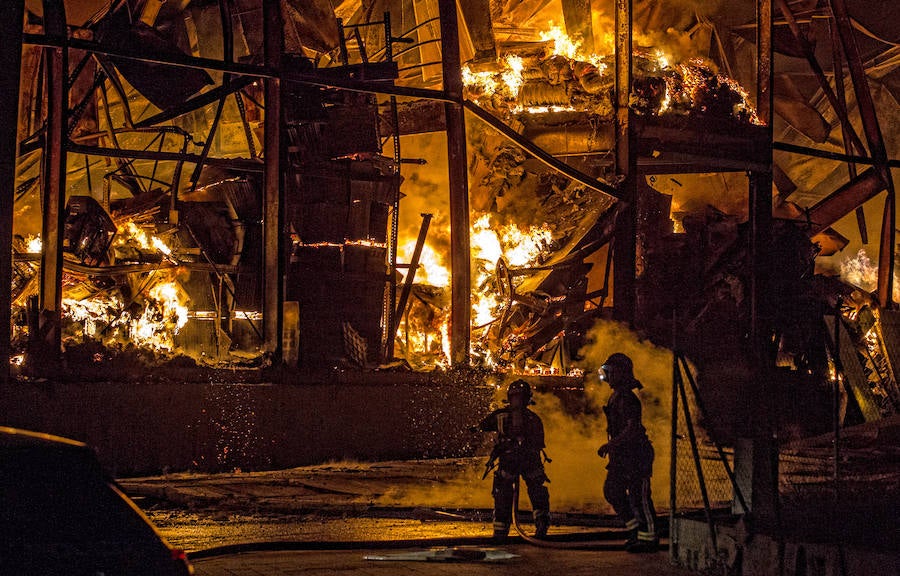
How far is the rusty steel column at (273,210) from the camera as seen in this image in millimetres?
14531

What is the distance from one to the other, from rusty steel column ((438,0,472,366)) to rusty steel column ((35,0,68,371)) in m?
5.56

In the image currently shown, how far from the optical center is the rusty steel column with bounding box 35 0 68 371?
13477 millimetres

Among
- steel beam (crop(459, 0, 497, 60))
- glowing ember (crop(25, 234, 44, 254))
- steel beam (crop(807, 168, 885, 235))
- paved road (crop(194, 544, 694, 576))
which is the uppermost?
steel beam (crop(459, 0, 497, 60))

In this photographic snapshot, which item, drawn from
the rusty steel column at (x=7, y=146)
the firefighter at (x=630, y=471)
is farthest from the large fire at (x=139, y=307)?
the firefighter at (x=630, y=471)

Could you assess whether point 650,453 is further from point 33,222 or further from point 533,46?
point 33,222

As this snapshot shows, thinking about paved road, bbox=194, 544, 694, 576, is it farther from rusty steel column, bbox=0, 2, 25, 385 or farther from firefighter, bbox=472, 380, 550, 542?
rusty steel column, bbox=0, 2, 25, 385

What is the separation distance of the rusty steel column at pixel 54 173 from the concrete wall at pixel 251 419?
3.53 feet

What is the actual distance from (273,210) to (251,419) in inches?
114

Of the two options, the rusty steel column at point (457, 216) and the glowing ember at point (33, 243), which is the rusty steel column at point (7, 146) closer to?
the rusty steel column at point (457, 216)

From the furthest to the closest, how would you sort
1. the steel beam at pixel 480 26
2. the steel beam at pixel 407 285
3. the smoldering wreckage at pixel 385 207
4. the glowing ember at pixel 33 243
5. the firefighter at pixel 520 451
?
the steel beam at pixel 480 26 < the glowing ember at pixel 33 243 < the steel beam at pixel 407 285 < the smoldering wreckage at pixel 385 207 < the firefighter at pixel 520 451

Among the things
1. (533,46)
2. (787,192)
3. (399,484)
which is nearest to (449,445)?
(399,484)

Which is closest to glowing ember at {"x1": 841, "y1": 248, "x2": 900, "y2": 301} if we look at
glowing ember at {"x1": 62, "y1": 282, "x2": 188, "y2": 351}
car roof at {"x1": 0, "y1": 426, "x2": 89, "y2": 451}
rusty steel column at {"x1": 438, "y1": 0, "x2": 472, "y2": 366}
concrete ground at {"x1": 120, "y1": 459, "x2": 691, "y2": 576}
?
rusty steel column at {"x1": 438, "y1": 0, "x2": 472, "y2": 366}

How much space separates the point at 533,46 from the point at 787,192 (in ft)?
26.4

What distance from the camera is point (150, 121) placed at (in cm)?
1443
